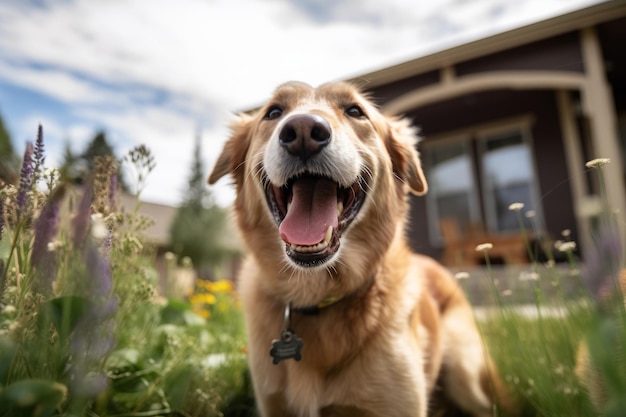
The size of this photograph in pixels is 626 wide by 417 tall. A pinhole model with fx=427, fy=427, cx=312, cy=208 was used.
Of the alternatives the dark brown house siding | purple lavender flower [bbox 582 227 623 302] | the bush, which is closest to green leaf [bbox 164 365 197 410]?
the bush

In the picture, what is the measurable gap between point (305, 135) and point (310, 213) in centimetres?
34

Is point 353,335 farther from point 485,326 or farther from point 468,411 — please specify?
point 485,326

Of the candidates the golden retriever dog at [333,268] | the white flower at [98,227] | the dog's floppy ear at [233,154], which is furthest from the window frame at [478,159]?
the white flower at [98,227]

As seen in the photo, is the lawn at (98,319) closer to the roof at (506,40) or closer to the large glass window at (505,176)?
the roof at (506,40)

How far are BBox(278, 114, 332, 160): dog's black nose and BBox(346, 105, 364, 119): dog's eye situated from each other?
427 millimetres

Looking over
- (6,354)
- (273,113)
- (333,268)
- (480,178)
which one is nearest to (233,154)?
(273,113)

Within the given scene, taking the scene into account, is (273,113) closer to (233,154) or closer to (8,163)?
(233,154)

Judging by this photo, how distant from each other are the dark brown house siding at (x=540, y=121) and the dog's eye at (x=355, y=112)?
6.97 metres

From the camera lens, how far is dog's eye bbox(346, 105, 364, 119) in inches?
84.6

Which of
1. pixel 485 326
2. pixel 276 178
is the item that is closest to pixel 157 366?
pixel 276 178

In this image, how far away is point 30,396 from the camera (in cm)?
79

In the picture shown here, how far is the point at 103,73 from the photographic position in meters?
1.62

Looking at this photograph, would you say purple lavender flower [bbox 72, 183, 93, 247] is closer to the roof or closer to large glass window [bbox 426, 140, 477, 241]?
the roof

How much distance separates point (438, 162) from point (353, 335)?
31.2 ft
